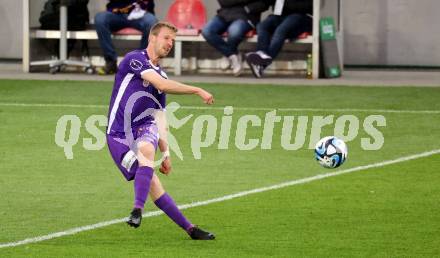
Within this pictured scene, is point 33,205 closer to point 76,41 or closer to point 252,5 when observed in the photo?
point 252,5

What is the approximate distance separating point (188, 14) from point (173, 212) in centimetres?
1284

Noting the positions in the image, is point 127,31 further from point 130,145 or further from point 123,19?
Answer: point 130,145

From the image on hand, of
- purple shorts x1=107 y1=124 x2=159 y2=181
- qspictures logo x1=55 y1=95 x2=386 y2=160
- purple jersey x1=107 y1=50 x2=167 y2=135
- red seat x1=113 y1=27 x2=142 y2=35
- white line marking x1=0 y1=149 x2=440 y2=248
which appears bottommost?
qspictures logo x1=55 y1=95 x2=386 y2=160

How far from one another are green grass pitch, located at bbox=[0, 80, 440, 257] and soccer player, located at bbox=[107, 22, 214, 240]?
322 mm

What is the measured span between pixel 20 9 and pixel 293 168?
487 inches

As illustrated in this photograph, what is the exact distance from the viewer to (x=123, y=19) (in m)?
21.2

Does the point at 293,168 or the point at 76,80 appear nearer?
the point at 293,168

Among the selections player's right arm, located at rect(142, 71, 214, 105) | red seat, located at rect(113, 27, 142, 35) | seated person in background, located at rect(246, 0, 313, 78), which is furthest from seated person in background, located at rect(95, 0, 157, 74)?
player's right arm, located at rect(142, 71, 214, 105)

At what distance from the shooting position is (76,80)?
20.5 m

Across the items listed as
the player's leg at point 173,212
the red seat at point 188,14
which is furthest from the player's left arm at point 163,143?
the red seat at point 188,14

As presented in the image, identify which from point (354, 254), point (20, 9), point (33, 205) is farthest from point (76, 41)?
point (354, 254)

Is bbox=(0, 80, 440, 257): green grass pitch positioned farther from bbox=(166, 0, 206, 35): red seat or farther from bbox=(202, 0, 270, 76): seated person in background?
bbox=(166, 0, 206, 35): red seat

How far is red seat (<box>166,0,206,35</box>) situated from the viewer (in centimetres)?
2186

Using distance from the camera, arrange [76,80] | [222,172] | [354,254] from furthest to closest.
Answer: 1. [76,80]
2. [222,172]
3. [354,254]
